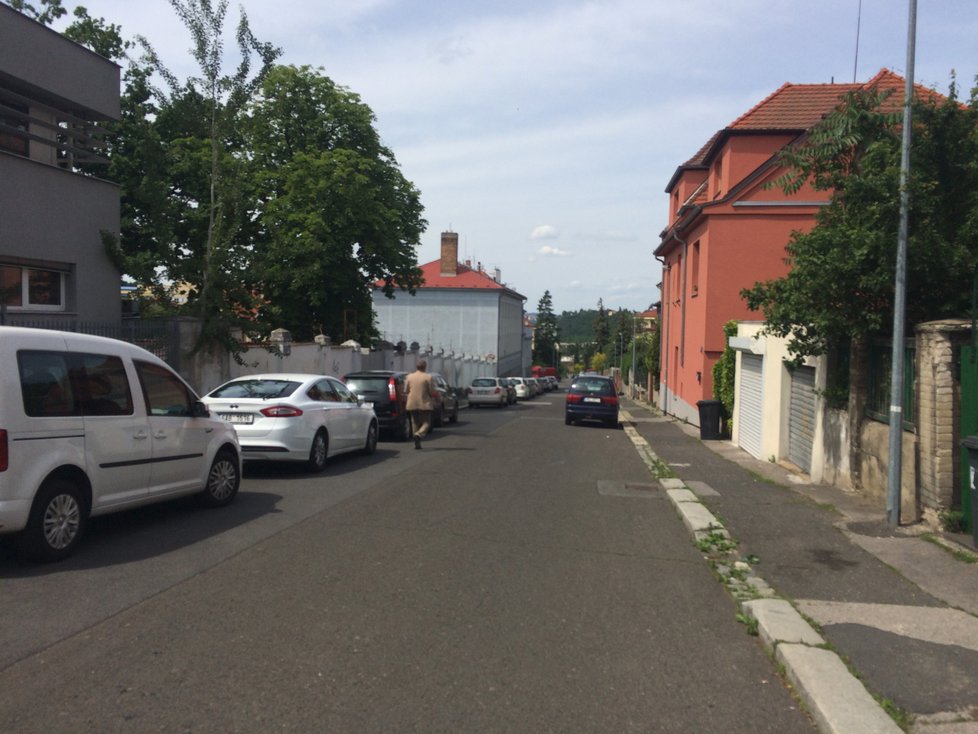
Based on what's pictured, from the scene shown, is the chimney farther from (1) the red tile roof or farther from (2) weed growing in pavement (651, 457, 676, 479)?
(2) weed growing in pavement (651, 457, 676, 479)

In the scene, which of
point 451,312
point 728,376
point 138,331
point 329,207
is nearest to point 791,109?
point 728,376

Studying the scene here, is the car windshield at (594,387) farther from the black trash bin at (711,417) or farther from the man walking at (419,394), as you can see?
the man walking at (419,394)

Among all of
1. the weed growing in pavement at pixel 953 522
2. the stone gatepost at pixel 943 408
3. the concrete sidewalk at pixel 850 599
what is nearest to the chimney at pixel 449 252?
the concrete sidewalk at pixel 850 599

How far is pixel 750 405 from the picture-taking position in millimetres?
18750

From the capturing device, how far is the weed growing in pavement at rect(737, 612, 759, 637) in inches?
225

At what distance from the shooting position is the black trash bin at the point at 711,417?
72.2ft

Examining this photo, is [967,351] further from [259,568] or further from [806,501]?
[259,568]

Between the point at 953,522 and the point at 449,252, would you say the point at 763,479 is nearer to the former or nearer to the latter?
the point at 953,522

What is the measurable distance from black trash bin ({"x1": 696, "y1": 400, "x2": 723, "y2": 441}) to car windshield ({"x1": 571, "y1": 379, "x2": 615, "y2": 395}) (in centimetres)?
588

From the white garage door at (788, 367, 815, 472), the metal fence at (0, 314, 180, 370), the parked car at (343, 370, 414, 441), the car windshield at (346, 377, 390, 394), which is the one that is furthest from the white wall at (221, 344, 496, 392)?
the white garage door at (788, 367, 815, 472)

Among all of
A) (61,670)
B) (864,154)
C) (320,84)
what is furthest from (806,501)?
(320,84)

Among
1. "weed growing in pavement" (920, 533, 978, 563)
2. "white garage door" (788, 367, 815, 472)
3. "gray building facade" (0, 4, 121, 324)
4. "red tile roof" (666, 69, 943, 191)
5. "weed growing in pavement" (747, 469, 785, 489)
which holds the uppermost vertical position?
"red tile roof" (666, 69, 943, 191)

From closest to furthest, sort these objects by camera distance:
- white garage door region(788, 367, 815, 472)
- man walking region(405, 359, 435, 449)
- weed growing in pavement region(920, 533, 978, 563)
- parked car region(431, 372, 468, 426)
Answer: weed growing in pavement region(920, 533, 978, 563) < white garage door region(788, 367, 815, 472) < man walking region(405, 359, 435, 449) < parked car region(431, 372, 468, 426)

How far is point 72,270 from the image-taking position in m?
16.9
